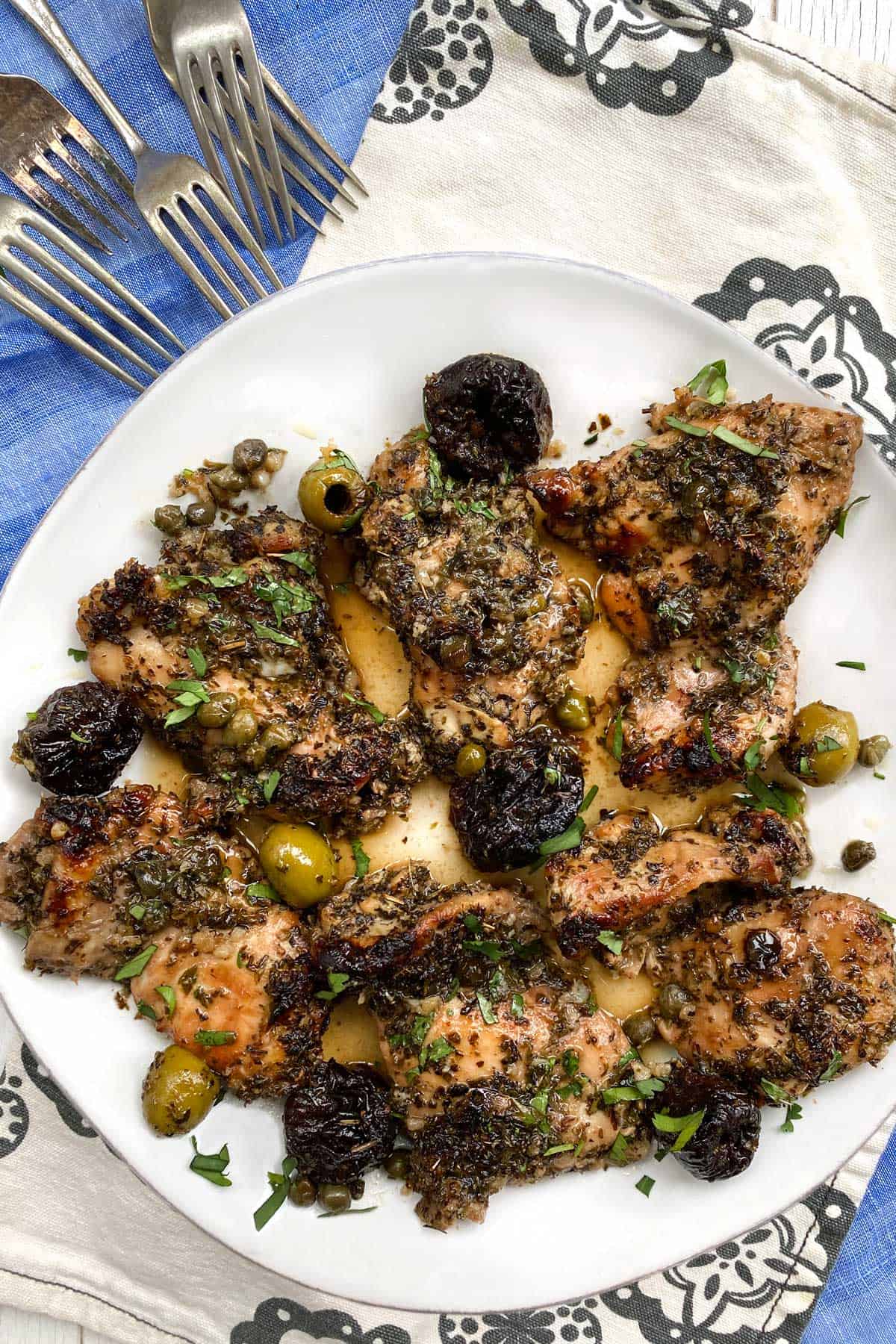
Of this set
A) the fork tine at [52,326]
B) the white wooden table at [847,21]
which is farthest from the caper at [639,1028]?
the fork tine at [52,326]

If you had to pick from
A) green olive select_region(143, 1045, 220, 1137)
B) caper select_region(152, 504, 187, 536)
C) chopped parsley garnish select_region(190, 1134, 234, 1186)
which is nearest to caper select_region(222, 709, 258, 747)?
caper select_region(152, 504, 187, 536)

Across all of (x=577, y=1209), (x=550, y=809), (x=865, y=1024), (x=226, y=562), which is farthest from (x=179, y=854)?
(x=865, y=1024)

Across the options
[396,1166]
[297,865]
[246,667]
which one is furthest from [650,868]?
[246,667]

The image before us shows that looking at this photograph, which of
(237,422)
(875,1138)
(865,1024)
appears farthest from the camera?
(875,1138)

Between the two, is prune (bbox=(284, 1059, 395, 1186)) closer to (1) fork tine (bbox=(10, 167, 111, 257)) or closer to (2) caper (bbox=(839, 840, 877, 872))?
(2) caper (bbox=(839, 840, 877, 872))

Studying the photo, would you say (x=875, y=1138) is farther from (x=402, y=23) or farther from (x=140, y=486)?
(x=402, y=23)

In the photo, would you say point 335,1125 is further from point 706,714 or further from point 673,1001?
point 706,714
